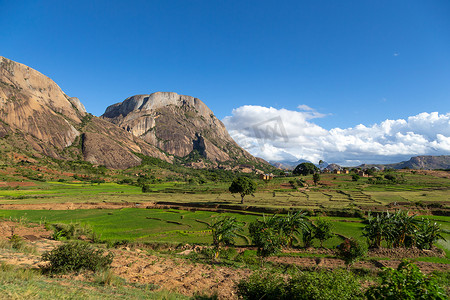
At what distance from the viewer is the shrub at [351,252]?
77.8 feet

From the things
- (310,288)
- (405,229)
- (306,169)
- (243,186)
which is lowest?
(405,229)

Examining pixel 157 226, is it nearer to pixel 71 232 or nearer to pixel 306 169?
pixel 71 232

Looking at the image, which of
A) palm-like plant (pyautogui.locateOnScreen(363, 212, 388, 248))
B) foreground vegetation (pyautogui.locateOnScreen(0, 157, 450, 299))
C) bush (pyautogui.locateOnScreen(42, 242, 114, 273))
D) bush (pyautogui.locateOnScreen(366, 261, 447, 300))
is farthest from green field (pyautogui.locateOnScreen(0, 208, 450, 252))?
bush (pyautogui.locateOnScreen(366, 261, 447, 300))

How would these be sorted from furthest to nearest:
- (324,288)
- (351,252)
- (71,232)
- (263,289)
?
(71,232), (351,252), (263,289), (324,288)

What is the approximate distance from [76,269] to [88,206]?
56.5 metres

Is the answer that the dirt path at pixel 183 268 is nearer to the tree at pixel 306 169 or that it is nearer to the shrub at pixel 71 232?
the shrub at pixel 71 232

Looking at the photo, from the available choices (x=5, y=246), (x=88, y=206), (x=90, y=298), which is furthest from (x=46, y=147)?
(x=90, y=298)

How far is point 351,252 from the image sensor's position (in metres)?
23.9

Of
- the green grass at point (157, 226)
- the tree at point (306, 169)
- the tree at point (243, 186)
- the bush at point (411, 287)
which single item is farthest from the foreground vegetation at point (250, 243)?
the tree at point (306, 169)

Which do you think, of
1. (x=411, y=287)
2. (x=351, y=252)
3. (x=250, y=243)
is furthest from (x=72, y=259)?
(x=351, y=252)

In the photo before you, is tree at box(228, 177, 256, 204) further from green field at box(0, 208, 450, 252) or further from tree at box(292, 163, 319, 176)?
tree at box(292, 163, 319, 176)

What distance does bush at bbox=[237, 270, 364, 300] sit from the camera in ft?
34.5

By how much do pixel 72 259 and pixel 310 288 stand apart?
1642 centimetres

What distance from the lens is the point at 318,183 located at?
115m
